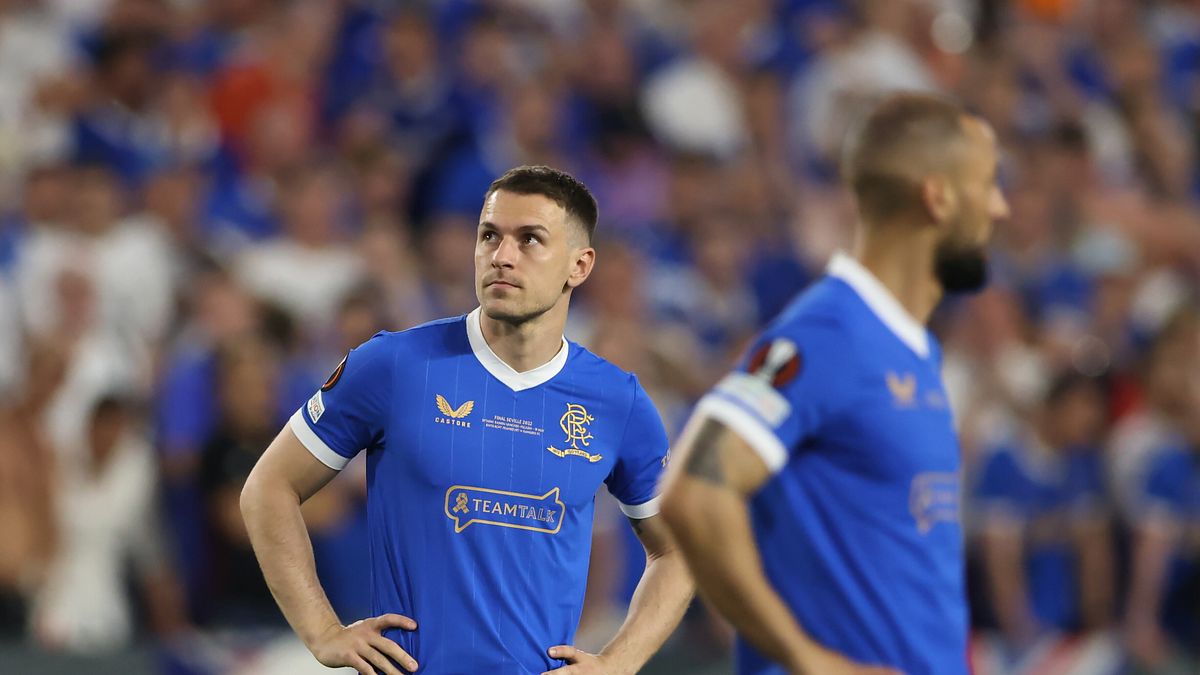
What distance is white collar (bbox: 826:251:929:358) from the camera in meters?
3.79

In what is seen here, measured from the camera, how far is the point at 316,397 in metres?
4.54

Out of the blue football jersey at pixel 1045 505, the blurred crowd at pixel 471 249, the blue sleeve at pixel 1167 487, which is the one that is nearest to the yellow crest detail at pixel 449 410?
the blurred crowd at pixel 471 249

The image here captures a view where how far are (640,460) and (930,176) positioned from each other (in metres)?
1.38

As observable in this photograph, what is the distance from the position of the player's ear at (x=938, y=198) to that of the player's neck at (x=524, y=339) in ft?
4.17

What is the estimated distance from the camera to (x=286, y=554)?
450 centimetres

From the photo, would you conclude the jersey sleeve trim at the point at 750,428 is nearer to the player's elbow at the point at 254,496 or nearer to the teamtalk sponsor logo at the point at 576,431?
the teamtalk sponsor logo at the point at 576,431

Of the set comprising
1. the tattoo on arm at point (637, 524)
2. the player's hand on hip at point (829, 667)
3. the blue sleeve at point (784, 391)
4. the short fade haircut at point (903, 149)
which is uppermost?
the short fade haircut at point (903, 149)

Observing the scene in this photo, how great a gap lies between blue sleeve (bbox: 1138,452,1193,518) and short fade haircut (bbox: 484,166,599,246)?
5.75m

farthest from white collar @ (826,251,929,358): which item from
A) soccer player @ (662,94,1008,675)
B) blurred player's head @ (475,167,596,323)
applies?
blurred player's head @ (475,167,596,323)

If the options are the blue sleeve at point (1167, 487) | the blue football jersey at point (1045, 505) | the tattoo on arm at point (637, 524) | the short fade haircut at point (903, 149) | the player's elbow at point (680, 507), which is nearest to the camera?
the player's elbow at point (680, 507)

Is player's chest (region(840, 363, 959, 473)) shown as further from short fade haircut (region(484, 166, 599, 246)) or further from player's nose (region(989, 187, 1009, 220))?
short fade haircut (region(484, 166, 599, 246))

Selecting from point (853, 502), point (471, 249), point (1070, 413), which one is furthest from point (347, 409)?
point (1070, 413)

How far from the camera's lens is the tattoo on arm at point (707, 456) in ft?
11.3

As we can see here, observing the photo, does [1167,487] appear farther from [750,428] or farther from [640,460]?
[750,428]
